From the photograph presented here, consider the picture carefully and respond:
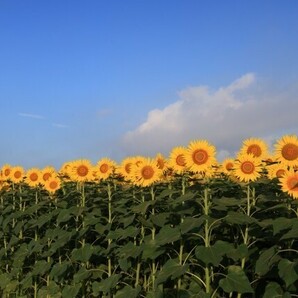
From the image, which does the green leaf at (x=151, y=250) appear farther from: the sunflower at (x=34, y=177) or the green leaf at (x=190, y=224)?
the sunflower at (x=34, y=177)

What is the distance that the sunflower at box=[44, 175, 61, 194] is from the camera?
31.6 ft

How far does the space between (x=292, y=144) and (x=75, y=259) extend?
3.58 metres

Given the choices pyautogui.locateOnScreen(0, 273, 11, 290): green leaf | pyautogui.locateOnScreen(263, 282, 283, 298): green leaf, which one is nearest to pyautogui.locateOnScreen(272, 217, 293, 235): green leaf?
pyautogui.locateOnScreen(263, 282, 283, 298): green leaf

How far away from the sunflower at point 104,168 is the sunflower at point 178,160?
1.74 metres

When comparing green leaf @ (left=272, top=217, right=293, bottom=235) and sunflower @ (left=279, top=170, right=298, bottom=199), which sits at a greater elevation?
sunflower @ (left=279, top=170, right=298, bottom=199)

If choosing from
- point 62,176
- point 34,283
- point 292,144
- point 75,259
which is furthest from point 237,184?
point 34,283

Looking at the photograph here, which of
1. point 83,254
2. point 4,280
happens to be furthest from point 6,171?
point 83,254

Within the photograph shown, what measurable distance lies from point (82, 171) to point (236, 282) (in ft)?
12.1

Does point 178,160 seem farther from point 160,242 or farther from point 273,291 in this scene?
point 273,291

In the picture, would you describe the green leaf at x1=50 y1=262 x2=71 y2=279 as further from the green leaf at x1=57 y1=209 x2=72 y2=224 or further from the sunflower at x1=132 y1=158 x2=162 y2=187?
the sunflower at x1=132 y1=158 x2=162 y2=187

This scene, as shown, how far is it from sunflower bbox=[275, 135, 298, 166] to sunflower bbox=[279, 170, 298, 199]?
280 millimetres

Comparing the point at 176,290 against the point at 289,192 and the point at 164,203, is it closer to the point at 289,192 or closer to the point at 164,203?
the point at 164,203

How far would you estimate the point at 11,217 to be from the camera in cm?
989

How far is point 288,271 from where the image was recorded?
17.6 feet
